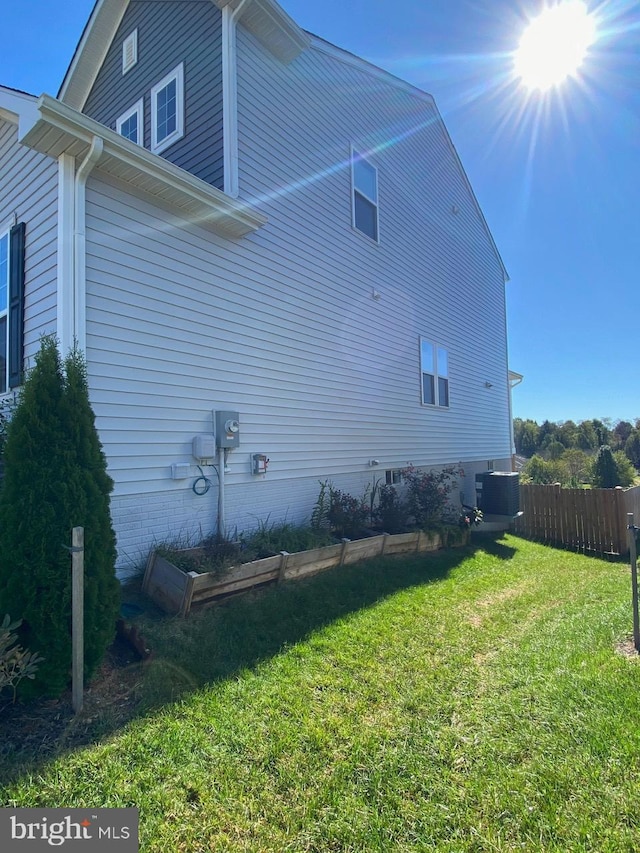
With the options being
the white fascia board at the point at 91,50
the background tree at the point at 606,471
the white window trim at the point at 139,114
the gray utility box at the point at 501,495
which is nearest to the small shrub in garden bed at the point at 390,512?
the gray utility box at the point at 501,495

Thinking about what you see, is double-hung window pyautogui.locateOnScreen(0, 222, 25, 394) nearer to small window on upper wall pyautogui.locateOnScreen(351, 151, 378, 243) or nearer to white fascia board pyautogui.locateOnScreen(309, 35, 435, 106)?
small window on upper wall pyautogui.locateOnScreen(351, 151, 378, 243)

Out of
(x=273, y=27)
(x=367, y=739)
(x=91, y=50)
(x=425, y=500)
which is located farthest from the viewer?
(x=425, y=500)

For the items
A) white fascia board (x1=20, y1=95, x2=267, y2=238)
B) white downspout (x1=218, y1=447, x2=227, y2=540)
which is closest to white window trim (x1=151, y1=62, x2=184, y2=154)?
white fascia board (x1=20, y1=95, x2=267, y2=238)

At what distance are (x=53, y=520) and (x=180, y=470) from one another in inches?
83.4

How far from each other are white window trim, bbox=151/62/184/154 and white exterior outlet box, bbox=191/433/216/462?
4.30 m

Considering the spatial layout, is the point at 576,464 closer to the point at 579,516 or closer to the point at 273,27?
the point at 579,516

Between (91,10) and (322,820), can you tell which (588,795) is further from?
(91,10)

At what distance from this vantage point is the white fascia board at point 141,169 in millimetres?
3766

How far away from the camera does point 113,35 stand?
7605mm

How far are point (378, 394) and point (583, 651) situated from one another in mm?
5362

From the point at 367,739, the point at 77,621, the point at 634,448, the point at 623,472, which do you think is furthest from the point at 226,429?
the point at 634,448

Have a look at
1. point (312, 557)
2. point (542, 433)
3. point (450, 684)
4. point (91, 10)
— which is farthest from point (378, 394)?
point (542, 433)

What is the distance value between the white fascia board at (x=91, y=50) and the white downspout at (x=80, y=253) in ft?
18.4

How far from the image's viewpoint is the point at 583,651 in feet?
12.4
